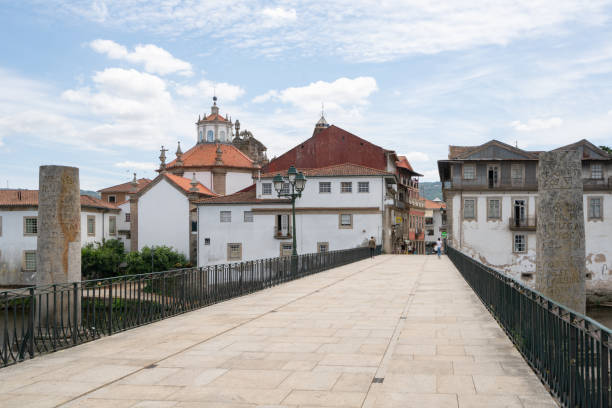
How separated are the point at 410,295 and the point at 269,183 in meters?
39.7

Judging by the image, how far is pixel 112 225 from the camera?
6438 centimetres

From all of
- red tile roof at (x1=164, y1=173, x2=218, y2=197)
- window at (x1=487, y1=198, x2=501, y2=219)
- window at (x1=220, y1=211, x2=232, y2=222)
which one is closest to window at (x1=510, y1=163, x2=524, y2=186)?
window at (x1=487, y1=198, x2=501, y2=219)

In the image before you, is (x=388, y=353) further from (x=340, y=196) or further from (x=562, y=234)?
(x=340, y=196)

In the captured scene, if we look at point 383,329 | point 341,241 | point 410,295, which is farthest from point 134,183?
point 383,329

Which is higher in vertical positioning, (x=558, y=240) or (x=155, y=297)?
(x=558, y=240)

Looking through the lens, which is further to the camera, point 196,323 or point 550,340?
point 196,323

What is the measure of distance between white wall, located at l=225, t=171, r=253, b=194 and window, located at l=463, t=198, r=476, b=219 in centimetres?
3135

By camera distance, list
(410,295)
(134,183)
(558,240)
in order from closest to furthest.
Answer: (558,240) → (410,295) → (134,183)

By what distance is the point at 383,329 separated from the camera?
32.6ft

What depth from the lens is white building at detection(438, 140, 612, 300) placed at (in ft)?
161

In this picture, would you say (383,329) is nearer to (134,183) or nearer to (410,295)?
(410,295)

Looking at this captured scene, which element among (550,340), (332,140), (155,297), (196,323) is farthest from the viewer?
(332,140)

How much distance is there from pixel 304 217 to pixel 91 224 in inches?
913

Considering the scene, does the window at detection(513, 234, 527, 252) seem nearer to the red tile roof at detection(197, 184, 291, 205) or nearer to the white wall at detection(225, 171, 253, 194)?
the red tile roof at detection(197, 184, 291, 205)
